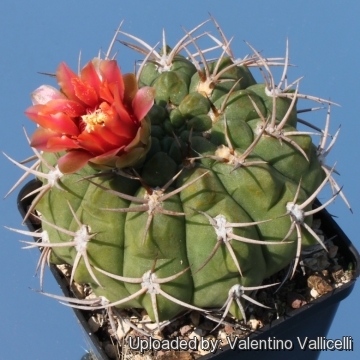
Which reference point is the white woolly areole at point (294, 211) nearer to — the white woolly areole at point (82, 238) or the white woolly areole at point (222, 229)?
the white woolly areole at point (222, 229)

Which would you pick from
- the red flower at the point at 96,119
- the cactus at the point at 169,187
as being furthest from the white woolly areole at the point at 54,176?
the red flower at the point at 96,119

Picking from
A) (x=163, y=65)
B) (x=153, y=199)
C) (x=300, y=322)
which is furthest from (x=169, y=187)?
(x=300, y=322)

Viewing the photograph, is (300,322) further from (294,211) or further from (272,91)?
(272,91)

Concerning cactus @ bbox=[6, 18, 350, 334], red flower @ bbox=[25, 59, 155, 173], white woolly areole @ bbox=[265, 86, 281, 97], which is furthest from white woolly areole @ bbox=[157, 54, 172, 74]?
red flower @ bbox=[25, 59, 155, 173]

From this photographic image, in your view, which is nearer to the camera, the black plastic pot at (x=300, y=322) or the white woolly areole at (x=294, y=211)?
the white woolly areole at (x=294, y=211)

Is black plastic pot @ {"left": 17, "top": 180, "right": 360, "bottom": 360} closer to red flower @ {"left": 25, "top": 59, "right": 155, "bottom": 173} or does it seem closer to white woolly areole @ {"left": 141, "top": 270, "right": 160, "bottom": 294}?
white woolly areole @ {"left": 141, "top": 270, "right": 160, "bottom": 294}

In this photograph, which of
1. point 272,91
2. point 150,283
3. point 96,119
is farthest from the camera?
point 272,91
